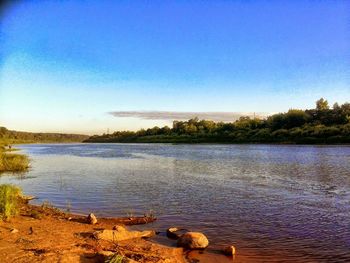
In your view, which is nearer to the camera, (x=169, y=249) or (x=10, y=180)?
(x=169, y=249)

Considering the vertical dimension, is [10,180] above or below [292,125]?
below

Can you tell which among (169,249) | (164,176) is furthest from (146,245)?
(164,176)

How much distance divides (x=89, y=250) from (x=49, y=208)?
6.12 metres

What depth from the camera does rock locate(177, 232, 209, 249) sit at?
980 cm

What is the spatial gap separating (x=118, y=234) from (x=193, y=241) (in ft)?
6.47

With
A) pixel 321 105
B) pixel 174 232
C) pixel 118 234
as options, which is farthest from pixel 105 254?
pixel 321 105

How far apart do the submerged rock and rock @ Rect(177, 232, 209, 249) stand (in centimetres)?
126

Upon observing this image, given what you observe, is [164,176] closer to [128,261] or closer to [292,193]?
[292,193]

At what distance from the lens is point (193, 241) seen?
32.2 feet

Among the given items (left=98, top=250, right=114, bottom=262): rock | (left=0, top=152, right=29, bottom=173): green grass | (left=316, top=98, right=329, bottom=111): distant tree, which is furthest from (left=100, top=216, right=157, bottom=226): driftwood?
(left=316, top=98, right=329, bottom=111): distant tree

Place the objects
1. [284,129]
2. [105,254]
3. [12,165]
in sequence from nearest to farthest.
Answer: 1. [105,254]
2. [12,165]
3. [284,129]

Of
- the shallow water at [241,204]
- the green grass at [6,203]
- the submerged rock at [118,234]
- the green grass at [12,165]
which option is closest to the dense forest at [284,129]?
the shallow water at [241,204]

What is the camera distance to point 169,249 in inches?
377

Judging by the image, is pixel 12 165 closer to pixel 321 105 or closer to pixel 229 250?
pixel 229 250
